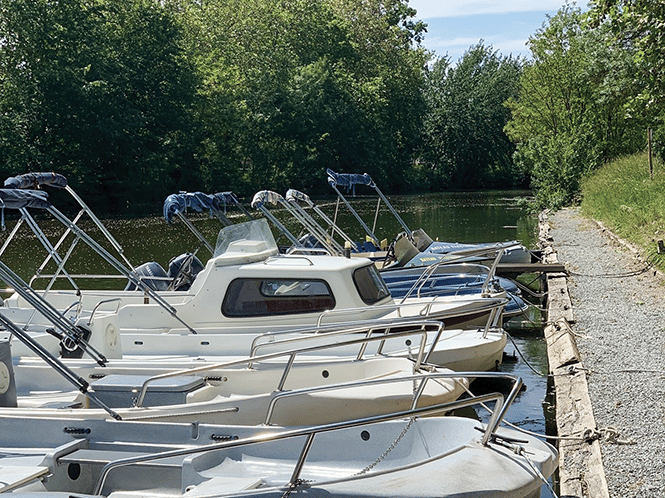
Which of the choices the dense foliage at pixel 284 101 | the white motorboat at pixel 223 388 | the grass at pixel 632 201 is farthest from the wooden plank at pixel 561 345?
the dense foliage at pixel 284 101

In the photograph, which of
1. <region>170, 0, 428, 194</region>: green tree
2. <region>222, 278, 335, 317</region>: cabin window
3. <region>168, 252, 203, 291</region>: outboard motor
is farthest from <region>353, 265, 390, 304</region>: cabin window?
<region>170, 0, 428, 194</region>: green tree

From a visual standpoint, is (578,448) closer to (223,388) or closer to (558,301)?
(223,388)

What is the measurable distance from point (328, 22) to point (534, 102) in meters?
21.6

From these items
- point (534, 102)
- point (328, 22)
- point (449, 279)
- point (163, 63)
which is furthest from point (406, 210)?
point (449, 279)

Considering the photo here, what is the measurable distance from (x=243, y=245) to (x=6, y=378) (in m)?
4.48

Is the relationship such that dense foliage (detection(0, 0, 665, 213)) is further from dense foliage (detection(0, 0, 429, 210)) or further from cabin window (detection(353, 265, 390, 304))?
cabin window (detection(353, 265, 390, 304))

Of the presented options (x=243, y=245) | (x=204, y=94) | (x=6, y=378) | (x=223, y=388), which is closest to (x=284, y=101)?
(x=204, y=94)

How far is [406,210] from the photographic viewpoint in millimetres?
46125

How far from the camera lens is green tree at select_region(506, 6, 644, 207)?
35.4 meters

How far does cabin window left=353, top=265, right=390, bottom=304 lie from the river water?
230 centimetres

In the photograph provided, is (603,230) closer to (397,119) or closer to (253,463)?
(253,463)

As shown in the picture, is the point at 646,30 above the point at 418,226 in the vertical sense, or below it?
above

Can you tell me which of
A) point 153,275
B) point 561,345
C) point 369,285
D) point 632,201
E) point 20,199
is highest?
point 20,199

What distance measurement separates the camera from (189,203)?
43.0 ft
